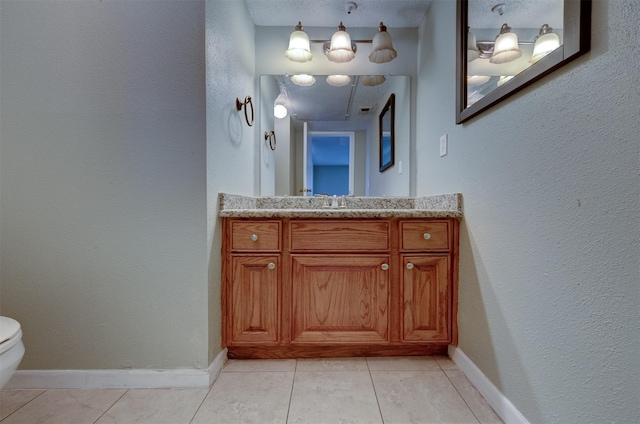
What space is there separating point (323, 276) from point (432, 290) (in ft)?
1.82

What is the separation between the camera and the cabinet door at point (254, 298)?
1407 millimetres

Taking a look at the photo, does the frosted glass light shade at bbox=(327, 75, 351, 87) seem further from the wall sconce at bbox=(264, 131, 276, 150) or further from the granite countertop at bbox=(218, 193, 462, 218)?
the granite countertop at bbox=(218, 193, 462, 218)

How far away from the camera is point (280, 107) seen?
6.64ft

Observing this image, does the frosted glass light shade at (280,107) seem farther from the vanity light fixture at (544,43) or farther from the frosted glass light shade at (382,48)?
the vanity light fixture at (544,43)

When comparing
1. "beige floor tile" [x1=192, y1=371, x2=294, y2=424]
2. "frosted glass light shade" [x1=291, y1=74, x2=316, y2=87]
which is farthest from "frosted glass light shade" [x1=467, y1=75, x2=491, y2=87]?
"beige floor tile" [x1=192, y1=371, x2=294, y2=424]

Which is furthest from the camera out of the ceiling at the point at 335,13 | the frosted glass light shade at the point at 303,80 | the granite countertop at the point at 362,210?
the frosted glass light shade at the point at 303,80

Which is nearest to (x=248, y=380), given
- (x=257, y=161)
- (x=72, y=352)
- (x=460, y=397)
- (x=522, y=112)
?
(x=72, y=352)

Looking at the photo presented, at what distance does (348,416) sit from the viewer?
42.6 inches

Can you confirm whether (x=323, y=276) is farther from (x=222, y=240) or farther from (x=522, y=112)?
(x=522, y=112)

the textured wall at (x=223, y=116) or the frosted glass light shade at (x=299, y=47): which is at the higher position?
the frosted glass light shade at (x=299, y=47)

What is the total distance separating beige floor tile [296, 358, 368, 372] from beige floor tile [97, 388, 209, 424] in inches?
18.0

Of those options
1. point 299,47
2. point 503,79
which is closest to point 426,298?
point 503,79

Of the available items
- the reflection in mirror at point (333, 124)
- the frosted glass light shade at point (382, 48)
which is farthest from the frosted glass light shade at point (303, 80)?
the frosted glass light shade at point (382, 48)

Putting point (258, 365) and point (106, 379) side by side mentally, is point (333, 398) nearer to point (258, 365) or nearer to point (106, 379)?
point (258, 365)
